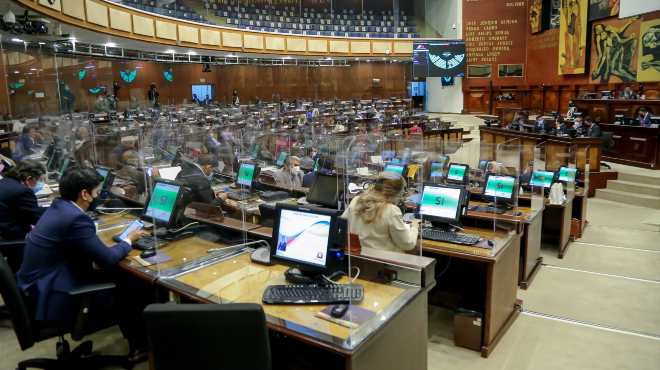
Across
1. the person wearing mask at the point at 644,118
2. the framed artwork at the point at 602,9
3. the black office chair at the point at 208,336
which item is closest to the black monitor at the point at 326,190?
the black office chair at the point at 208,336

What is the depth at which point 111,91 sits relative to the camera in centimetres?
1711

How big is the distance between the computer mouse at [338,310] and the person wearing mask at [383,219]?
3.25ft

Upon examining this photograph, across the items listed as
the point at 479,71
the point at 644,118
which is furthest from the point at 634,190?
Result: the point at 479,71

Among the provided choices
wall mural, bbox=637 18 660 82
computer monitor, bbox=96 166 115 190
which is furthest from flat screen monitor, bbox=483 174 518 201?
wall mural, bbox=637 18 660 82

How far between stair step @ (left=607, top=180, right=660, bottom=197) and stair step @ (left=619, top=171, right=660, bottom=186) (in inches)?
3.0

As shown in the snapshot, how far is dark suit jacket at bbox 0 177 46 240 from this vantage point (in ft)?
13.3

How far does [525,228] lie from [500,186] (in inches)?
20.8

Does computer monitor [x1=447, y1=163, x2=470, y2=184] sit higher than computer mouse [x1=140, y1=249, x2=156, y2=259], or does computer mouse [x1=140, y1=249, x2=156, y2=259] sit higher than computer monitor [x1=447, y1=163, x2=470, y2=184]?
computer monitor [x1=447, y1=163, x2=470, y2=184]

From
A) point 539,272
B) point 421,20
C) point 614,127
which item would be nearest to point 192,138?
point 539,272

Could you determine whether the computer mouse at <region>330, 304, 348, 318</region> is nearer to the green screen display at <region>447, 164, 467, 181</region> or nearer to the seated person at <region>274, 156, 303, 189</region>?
the seated person at <region>274, 156, 303, 189</region>

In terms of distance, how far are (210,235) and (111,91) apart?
608 inches

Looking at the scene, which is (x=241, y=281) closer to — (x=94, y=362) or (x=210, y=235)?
(x=210, y=235)

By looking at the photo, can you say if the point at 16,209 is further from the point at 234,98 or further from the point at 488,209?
the point at 234,98

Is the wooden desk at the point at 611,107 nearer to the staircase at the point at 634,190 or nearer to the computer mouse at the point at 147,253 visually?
the staircase at the point at 634,190
